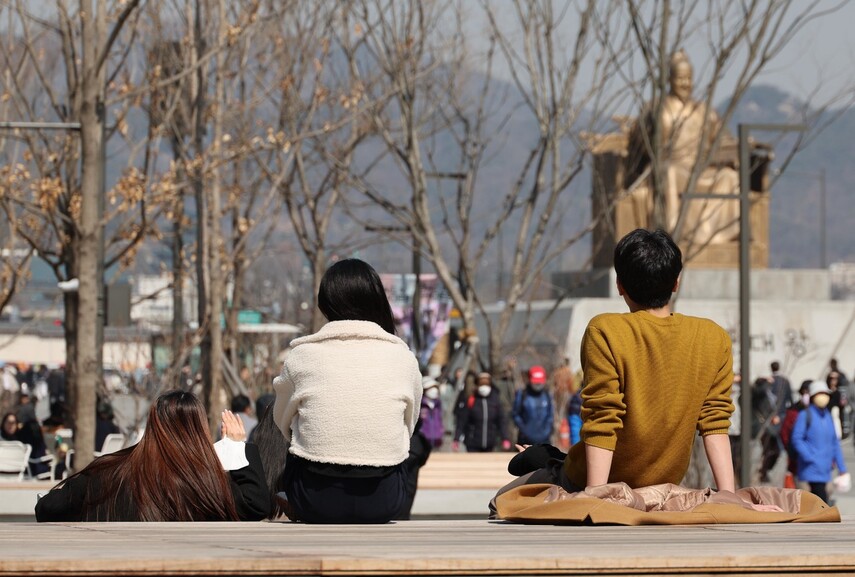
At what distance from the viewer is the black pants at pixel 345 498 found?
20.4ft

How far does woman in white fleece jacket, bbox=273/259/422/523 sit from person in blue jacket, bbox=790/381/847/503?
39.0ft

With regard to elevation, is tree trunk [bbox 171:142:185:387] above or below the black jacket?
above

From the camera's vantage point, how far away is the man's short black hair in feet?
20.3

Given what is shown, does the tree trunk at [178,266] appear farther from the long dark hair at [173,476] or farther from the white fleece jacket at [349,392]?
the white fleece jacket at [349,392]

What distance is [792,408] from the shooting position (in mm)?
18969

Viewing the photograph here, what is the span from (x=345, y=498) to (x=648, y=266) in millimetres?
1330

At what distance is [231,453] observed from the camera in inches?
279

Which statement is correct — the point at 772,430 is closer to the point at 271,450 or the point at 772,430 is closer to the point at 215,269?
the point at 215,269

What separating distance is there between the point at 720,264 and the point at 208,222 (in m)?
22.0

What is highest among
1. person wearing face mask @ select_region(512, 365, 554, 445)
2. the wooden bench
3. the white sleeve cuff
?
the white sleeve cuff

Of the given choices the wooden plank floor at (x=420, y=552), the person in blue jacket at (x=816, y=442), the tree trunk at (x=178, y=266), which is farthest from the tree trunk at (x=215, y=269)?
the wooden plank floor at (x=420, y=552)

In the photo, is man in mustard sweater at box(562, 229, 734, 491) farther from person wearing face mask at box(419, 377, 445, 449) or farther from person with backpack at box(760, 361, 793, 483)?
person wearing face mask at box(419, 377, 445, 449)

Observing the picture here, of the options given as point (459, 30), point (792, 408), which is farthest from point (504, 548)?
point (459, 30)

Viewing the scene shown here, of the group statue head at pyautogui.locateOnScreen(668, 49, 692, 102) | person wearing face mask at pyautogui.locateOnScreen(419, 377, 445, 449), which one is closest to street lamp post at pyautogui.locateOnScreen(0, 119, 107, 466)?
person wearing face mask at pyautogui.locateOnScreen(419, 377, 445, 449)
